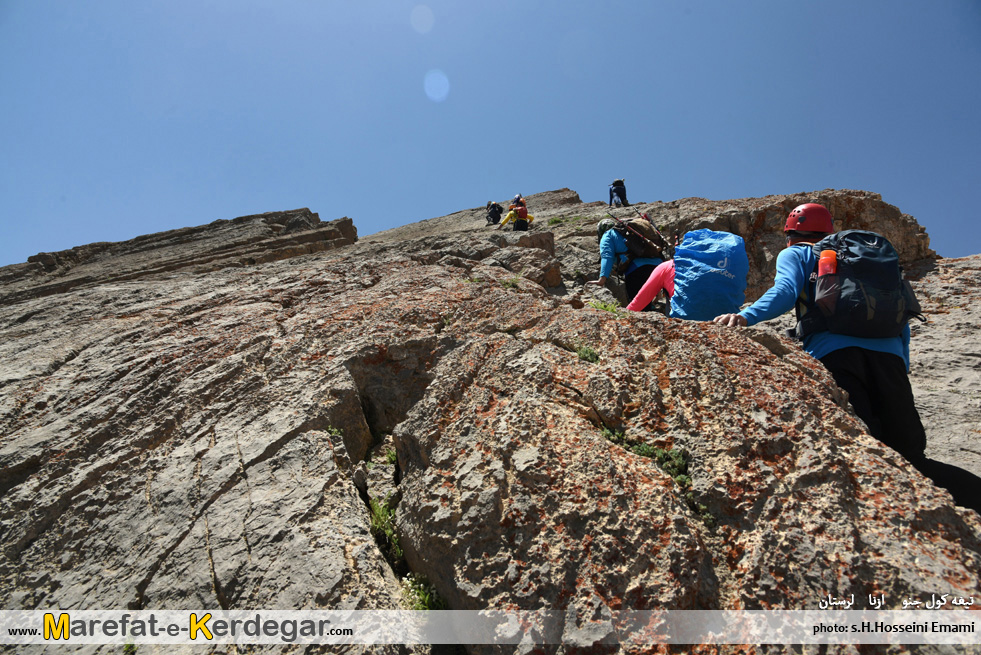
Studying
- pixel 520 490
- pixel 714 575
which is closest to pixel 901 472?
pixel 714 575

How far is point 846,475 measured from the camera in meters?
3.43

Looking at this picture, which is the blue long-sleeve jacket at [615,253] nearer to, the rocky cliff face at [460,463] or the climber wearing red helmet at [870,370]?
the rocky cliff face at [460,463]

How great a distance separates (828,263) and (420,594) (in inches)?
180

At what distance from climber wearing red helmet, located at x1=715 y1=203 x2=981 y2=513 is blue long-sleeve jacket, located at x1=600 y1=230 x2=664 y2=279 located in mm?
3604

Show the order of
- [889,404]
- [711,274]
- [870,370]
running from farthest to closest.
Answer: [711,274]
[870,370]
[889,404]

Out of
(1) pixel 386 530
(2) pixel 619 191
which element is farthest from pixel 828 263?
(2) pixel 619 191

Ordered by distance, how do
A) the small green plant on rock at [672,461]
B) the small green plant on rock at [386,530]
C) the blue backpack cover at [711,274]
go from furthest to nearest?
the blue backpack cover at [711,274]
the small green plant on rock at [386,530]
the small green plant on rock at [672,461]

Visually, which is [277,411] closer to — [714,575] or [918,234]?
[714,575]

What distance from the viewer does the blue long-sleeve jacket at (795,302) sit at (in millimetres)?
4484

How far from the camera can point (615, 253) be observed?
8711 mm

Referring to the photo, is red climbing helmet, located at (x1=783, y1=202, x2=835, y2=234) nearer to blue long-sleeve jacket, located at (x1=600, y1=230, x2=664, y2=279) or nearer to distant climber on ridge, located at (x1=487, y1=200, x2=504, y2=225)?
blue long-sleeve jacket, located at (x1=600, y1=230, x2=664, y2=279)

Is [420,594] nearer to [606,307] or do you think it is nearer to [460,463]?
[460,463]

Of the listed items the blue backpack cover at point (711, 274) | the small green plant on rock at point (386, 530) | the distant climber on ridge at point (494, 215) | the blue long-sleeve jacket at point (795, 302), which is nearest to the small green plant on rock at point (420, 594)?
the small green plant on rock at point (386, 530)

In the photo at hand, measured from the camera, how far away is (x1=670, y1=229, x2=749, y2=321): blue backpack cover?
5.50 m
